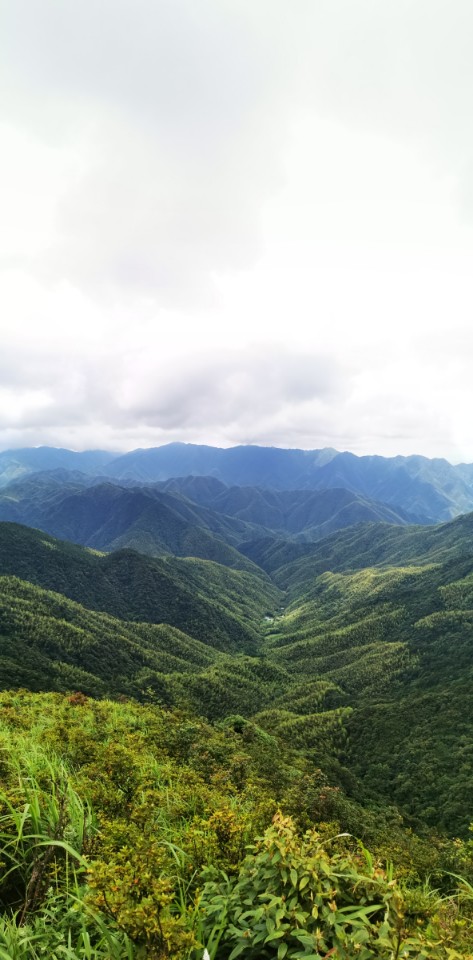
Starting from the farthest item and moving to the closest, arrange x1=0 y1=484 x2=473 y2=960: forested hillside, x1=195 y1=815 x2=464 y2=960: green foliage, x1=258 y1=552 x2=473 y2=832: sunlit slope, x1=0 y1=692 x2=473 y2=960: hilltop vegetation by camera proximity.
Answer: x1=258 y1=552 x2=473 y2=832: sunlit slope < x1=0 y1=484 x2=473 y2=960: forested hillside < x1=0 y1=692 x2=473 y2=960: hilltop vegetation < x1=195 y1=815 x2=464 y2=960: green foliage

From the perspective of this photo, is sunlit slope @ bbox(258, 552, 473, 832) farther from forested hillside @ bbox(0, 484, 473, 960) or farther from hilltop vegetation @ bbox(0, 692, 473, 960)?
hilltop vegetation @ bbox(0, 692, 473, 960)

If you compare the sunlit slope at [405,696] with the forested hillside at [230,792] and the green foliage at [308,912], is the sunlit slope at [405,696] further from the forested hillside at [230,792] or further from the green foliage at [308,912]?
the green foliage at [308,912]

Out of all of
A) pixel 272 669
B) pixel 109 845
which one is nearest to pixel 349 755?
pixel 272 669

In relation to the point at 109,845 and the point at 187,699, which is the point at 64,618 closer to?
the point at 187,699

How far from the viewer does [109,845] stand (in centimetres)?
606

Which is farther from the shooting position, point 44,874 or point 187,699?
point 187,699

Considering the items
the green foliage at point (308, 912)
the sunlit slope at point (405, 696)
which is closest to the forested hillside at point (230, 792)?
the green foliage at point (308, 912)

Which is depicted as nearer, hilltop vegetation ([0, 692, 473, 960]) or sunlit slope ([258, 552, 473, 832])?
hilltop vegetation ([0, 692, 473, 960])

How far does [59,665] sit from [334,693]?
82824 millimetres

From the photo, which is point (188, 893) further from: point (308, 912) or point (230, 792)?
point (230, 792)

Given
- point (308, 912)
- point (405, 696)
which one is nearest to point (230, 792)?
point (308, 912)

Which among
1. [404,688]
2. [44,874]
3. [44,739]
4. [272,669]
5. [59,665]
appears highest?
[44,874]

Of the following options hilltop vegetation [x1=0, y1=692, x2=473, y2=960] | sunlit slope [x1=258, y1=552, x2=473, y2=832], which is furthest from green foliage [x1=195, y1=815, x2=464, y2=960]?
sunlit slope [x1=258, y1=552, x2=473, y2=832]

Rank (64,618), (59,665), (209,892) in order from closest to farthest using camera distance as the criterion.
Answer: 1. (209,892)
2. (59,665)
3. (64,618)
